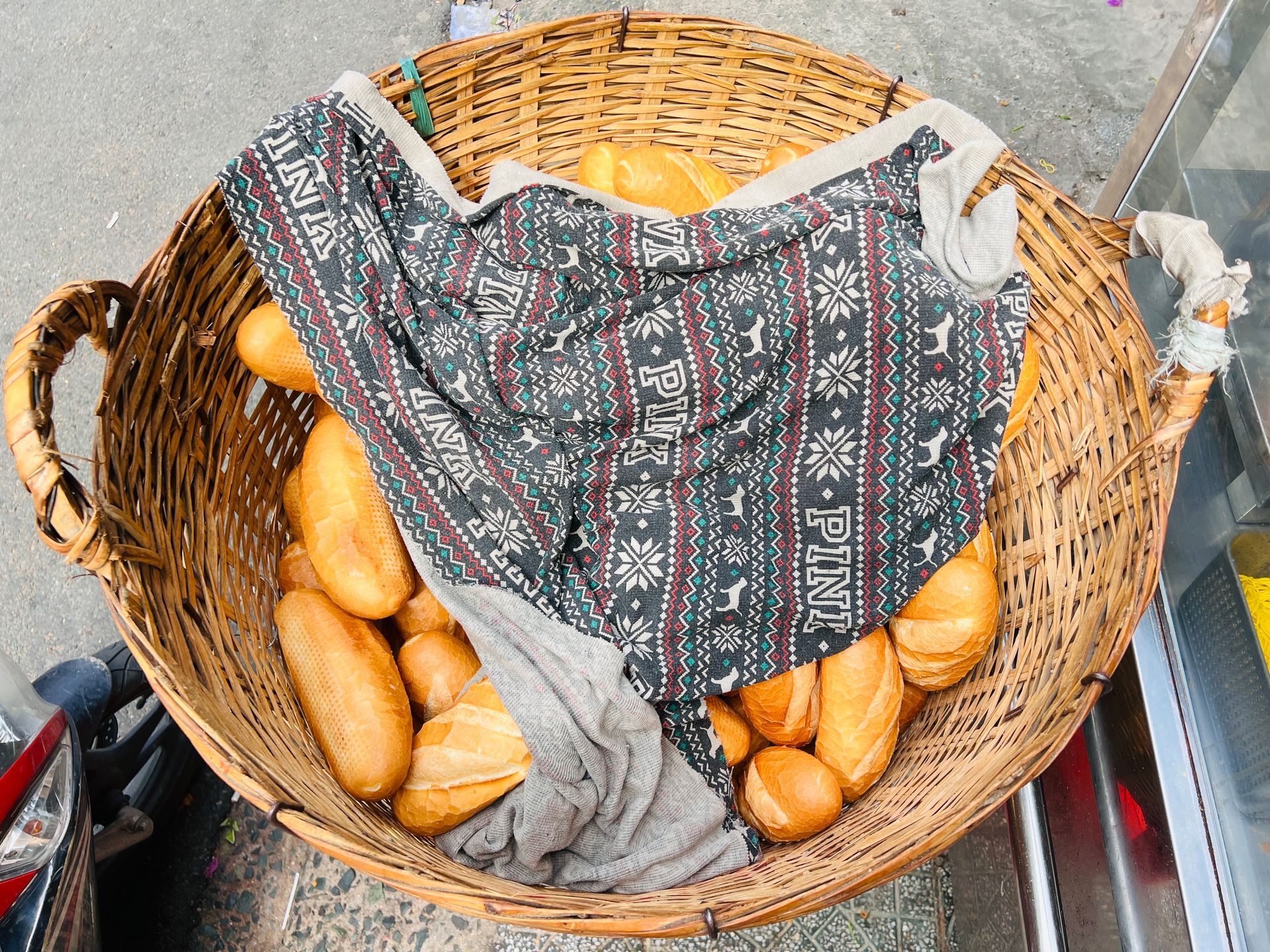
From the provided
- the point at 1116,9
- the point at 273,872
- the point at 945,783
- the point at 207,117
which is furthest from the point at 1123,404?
the point at 207,117

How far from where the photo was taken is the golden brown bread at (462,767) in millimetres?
1197

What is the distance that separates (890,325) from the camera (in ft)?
4.13

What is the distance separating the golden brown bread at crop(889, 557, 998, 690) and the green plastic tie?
1.15m

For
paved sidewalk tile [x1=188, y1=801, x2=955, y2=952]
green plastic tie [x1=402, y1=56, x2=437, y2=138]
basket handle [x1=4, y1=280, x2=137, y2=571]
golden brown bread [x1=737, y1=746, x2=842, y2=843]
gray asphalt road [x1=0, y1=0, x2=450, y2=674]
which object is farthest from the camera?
gray asphalt road [x1=0, y1=0, x2=450, y2=674]

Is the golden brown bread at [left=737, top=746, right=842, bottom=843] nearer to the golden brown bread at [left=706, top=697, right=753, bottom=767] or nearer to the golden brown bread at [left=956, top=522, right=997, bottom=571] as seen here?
the golden brown bread at [left=706, top=697, right=753, bottom=767]

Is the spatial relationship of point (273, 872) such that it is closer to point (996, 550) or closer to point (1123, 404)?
point (996, 550)

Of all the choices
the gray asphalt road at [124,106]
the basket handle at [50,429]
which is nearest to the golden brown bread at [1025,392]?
the basket handle at [50,429]

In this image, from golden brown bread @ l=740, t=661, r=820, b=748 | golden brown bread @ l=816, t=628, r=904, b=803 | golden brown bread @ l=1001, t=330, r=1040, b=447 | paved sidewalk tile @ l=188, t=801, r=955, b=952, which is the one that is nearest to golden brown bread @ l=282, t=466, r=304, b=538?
paved sidewalk tile @ l=188, t=801, r=955, b=952

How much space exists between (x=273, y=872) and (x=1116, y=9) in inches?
122

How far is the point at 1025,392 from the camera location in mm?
1369

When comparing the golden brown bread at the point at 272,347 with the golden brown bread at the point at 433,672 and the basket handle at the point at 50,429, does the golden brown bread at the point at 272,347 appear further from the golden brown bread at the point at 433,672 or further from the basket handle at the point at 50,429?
the golden brown bread at the point at 433,672

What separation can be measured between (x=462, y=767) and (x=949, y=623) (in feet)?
2.42

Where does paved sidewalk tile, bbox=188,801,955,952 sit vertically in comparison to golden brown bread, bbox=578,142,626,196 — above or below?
below

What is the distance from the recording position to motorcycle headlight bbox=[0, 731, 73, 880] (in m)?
1.08
